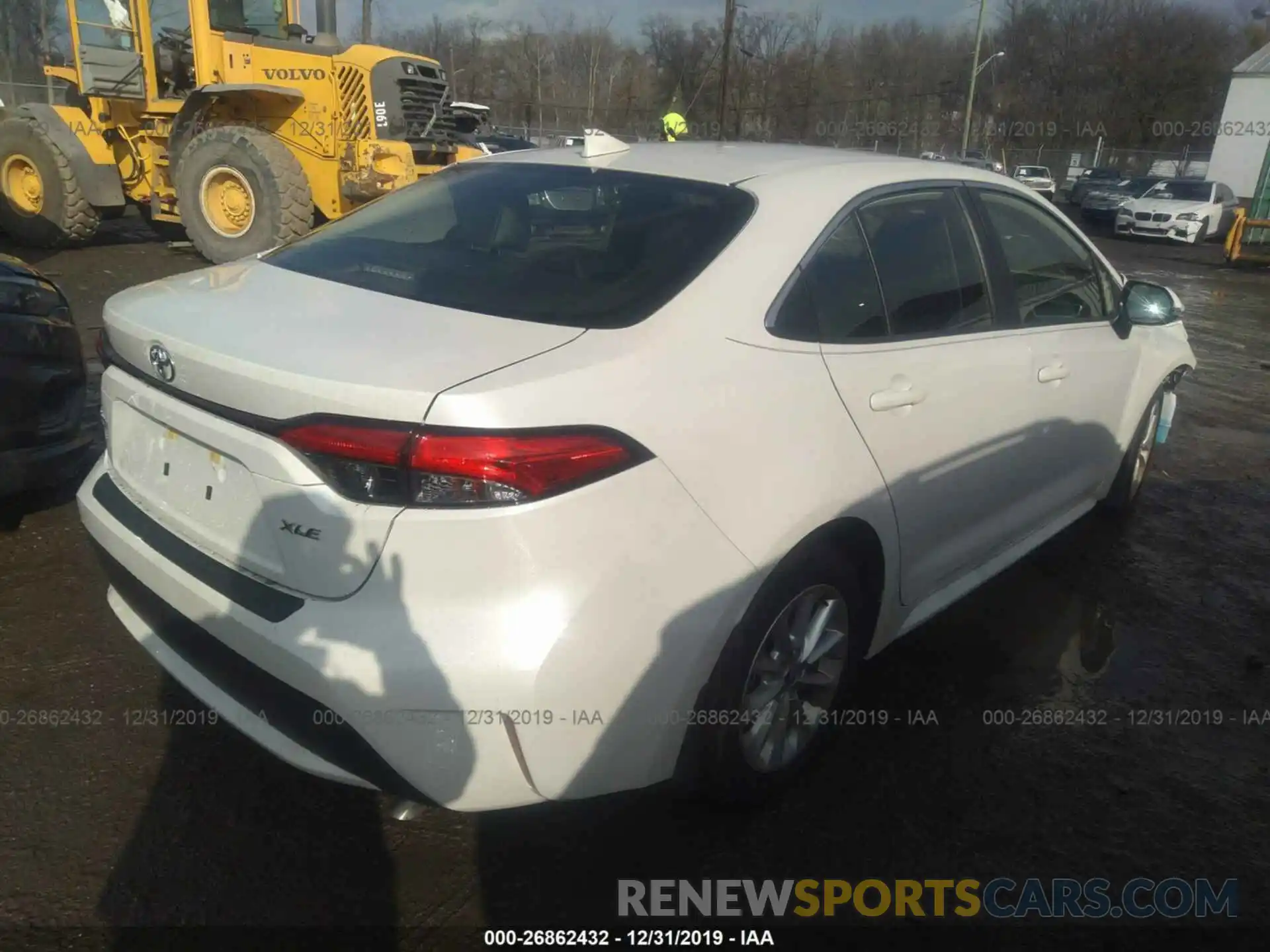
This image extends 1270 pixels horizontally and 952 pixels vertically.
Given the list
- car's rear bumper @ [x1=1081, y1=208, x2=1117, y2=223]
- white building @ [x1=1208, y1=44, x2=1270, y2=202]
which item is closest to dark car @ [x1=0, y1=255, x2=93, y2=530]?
car's rear bumper @ [x1=1081, y1=208, x2=1117, y2=223]

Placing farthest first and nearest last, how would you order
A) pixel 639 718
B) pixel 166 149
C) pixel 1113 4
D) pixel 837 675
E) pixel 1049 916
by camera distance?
pixel 1113 4 → pixel 166 149 → pixel 837 675 → pixel 1049 916 → pixel 639 718

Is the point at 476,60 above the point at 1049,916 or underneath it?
above

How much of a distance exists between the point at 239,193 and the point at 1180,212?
Answer: 69.0ft

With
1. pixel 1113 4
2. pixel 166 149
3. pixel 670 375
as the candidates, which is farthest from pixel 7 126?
pixel 1113 4

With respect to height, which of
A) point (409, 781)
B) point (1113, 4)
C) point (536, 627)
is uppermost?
point (1113, 4)

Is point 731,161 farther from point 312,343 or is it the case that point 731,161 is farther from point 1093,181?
point 1093,181

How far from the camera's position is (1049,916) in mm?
2363

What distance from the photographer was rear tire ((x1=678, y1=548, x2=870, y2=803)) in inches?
88.4

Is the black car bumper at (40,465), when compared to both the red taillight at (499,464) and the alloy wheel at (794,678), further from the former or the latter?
the alloy wheel at (794,678)

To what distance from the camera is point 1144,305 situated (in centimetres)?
409

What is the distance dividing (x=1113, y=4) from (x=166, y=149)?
6663 cm

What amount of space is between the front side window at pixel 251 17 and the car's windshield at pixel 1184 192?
21.0 m

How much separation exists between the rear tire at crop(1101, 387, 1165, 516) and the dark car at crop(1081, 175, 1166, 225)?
2634cm

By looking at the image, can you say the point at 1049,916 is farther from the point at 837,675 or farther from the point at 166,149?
the point at 166,149
